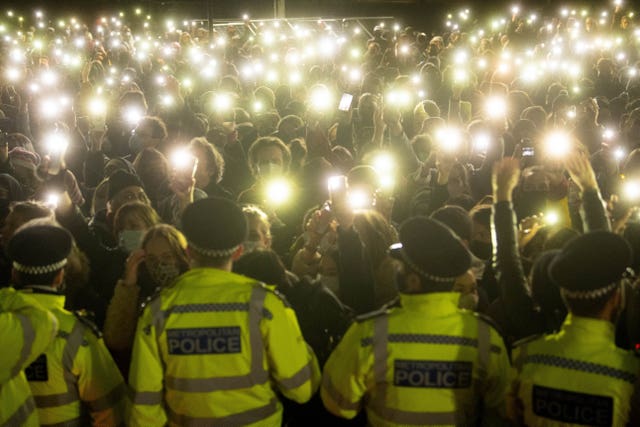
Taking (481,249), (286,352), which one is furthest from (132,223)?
(481,249)

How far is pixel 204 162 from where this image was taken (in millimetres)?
6496

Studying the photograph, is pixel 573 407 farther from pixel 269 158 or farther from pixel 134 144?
pixel 134 144

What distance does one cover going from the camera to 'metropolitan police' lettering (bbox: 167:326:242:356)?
2916mm

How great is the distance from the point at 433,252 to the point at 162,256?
6.14ft

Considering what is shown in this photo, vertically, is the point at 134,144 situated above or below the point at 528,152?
above

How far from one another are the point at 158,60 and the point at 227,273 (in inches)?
519

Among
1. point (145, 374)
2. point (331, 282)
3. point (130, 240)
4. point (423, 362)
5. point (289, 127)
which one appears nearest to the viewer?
point (423, 362)

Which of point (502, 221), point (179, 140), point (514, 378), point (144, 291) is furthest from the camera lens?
point (179, 140)

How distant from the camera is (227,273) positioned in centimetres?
302

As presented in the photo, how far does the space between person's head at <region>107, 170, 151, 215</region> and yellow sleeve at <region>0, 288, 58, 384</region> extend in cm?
258

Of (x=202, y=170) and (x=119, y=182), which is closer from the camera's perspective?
(x=119, y=182)

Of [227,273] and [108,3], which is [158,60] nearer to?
[227,273]

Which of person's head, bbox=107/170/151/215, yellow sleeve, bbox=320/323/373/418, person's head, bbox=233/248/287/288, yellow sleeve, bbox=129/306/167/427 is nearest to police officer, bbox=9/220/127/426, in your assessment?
yellow sleeve, bbox=129/306/167/427

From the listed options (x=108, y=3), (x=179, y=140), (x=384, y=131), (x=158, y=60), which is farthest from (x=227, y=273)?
(x=108, y=3)
